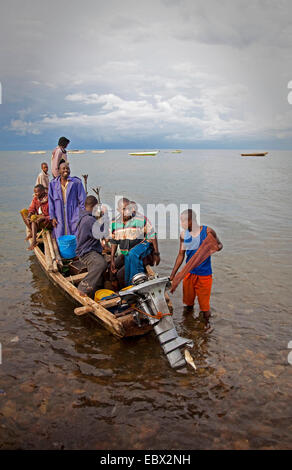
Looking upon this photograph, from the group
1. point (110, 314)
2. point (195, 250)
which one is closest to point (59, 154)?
point (195, 250)

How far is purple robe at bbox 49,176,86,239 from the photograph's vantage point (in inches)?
291

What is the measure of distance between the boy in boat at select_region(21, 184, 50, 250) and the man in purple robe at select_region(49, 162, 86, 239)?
0.42m

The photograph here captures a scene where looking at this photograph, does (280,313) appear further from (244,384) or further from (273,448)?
(273,448)

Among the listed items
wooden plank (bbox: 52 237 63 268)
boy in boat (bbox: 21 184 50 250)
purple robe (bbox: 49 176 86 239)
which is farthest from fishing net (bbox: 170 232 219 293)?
boy in boat (bbox: 21 184 50 250)

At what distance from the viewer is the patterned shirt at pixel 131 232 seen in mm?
5305

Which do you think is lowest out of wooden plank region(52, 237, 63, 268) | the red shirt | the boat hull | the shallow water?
the shallow water

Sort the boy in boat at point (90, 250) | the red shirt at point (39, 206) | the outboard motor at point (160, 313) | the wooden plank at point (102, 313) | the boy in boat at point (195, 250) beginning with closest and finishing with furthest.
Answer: the outboard motor at point (160, 313) → the wooden plank at point (102, 313) → the boy in boat at point (195, 250) → the boy in boat at point (90, 250) → the red shirt at point (39, 206)

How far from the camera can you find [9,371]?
451cm

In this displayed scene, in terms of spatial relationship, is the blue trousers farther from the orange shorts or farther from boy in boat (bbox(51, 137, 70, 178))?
boy in boat (bbox(51, 137, 70, 178))

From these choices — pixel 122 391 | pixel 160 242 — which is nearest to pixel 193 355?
pixel 122 391

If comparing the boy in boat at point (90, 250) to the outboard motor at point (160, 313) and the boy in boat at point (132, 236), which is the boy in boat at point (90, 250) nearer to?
the boy in boat at point (132, 236)

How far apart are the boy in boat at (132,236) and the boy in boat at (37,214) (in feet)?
10.8

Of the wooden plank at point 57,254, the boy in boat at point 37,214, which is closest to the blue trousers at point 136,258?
the wooden plank at point 57,254

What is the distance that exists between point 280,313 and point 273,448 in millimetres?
3266
